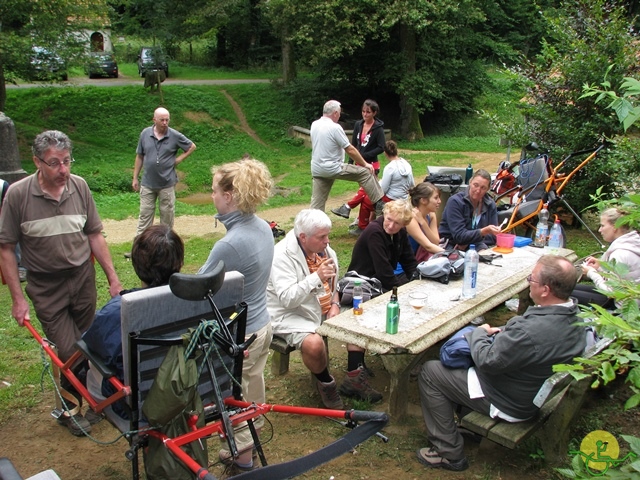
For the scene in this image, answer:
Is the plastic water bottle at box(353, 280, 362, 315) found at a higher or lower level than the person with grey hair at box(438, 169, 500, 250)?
lower

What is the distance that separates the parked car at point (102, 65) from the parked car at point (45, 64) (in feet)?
2.69

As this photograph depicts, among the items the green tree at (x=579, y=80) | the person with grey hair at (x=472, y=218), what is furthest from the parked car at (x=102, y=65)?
the person with grey hair at (x=472, y=218)

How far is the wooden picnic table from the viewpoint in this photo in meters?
3.75

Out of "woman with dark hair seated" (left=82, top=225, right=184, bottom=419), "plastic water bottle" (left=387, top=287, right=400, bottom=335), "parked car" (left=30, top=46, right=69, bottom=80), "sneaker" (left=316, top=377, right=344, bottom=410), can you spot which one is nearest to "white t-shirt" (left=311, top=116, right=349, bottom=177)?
"sneaker" (left=316, top=377, right=344, bottom=410)

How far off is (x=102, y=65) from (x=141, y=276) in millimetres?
20313

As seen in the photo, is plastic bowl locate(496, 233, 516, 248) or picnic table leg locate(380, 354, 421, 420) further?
plastic bowl locate(496, 233, 516, 248)

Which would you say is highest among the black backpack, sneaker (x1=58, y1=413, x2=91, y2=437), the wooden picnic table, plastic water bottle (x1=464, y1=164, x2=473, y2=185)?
plastic water bottle (x1=464, y1=164, x2=473, y2=185)

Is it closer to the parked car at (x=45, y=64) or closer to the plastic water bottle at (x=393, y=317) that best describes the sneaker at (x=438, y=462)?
the plastic water bottle at (x=393, y=317)

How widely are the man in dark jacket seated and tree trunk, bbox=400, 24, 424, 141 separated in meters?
18.0

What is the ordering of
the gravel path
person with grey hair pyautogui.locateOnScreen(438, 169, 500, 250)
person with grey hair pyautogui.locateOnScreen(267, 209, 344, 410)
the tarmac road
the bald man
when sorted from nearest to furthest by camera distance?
person with grey hair pyautogui.locateOnScreen(267, 209, 344, 410)
person with grey hair pyautogui.locateOnScreen(438, 169, 500, 250)
the bald man
the gravel path
the tarmac road

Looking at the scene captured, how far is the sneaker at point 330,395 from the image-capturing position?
13.6 ft

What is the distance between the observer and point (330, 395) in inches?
165

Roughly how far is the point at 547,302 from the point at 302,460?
5.78 feet

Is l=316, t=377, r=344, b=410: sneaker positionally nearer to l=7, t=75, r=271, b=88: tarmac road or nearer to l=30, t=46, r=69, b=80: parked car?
l=30, t=46, r=69, b=80: parked car
